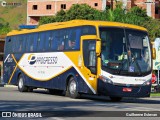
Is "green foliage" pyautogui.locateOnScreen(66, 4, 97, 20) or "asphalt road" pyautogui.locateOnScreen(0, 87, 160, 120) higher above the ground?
"green foliage" pyautogui.locateOnScreen(66, 4, 97, 20)

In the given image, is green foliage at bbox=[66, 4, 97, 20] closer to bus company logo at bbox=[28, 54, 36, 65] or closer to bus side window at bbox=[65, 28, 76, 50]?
bus company logo at bbox=[28, 54, 36, 65]

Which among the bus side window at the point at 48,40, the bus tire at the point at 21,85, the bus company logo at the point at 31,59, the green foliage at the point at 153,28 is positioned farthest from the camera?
the green foliage at the point at 153,28

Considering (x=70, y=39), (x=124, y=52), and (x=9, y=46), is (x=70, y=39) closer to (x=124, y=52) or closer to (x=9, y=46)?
(x=124, y=52)

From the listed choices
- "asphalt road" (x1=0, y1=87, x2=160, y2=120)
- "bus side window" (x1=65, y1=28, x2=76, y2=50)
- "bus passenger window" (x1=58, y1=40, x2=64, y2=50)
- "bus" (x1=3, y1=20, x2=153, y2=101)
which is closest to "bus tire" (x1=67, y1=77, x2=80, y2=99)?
"bus" (x1=3, y1=20, x2=153, y2=101)

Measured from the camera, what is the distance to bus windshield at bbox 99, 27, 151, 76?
22.4 meters

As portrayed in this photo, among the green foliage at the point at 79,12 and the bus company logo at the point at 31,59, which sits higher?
the green foliage at the point at 79,12

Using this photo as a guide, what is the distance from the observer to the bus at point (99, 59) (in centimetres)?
2241

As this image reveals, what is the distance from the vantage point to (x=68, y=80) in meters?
25.0

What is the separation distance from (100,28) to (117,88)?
2701 mm

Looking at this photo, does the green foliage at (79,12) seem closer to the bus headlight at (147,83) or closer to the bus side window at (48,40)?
the bus side window at (48,40)

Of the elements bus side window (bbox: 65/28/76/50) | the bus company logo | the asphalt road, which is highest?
bus side window (bbox: 65/28/76/50)

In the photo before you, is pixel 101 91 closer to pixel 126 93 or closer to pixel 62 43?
pixel 126 93

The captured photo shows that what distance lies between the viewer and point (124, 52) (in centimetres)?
2262

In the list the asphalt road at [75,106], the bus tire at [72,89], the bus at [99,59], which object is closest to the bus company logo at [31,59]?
the bus at [99,59]
